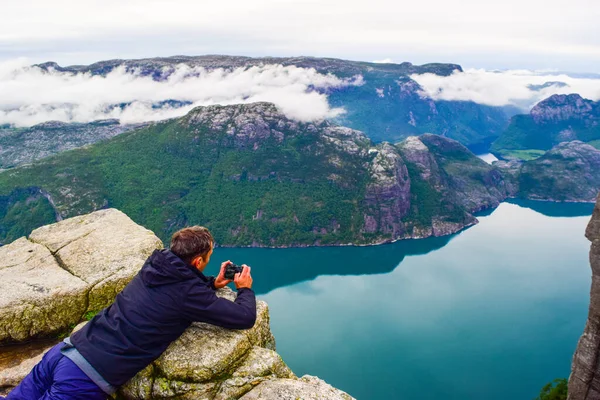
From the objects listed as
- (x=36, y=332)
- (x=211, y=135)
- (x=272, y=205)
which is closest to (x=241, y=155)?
(x=211, y=135)

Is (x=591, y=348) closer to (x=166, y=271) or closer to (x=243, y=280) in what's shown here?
(x=243, y=280)

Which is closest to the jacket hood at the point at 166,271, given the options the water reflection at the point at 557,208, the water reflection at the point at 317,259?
the water reflection at the point at 317,259

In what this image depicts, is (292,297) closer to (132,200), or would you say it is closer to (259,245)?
(259,245)

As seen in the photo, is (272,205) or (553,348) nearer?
(553,348)

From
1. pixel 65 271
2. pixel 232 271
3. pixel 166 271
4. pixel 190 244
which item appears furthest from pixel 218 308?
pixel 65 271

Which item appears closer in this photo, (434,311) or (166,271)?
(166,271)

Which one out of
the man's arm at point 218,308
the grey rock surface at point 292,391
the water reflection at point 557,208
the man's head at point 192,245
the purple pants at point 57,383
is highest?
the man's head at point 192,245

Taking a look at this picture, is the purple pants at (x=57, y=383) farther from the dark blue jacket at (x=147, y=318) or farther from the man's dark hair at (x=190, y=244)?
the man's dark hair at (x=190, y=244)
